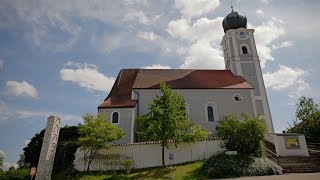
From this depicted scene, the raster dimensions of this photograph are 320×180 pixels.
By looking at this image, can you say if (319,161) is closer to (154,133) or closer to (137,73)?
(154,133)

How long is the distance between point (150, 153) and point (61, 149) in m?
7.45

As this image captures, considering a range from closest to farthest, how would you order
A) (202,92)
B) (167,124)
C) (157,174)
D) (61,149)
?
1. (157,174)
2. (167,124)
3. (61,149)
4. (202,92)

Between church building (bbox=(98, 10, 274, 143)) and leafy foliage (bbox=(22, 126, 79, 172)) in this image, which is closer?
leafy foliage (bbox=(22, 126, 79, 172))

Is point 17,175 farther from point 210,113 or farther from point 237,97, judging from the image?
point 237,97

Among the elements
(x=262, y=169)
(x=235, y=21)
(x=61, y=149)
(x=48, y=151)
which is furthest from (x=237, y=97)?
(x=48, y=151)

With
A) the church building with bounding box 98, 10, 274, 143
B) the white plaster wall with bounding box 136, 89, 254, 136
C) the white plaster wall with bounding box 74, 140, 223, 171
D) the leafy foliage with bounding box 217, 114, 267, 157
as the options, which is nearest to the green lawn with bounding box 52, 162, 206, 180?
the white plaster wall with bounding box 74, 140, 223, 171

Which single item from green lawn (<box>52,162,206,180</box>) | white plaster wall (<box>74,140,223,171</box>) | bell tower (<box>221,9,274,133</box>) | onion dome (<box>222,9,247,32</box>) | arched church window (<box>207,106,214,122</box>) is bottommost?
green lawn (<box>52,162,206,180</box>)

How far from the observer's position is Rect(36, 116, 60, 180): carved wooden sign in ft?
51.1

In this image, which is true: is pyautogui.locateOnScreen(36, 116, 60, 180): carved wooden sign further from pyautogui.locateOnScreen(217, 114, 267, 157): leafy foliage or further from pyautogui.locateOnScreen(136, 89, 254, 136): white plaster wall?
pyautogui.locateOnScreen(136, 89, 254, 136): white plaster wall

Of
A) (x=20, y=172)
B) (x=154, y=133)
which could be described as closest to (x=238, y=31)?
(x=154, y=133)

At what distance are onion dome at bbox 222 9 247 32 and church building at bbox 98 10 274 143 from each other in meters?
3.40

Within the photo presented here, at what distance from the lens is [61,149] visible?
20734 mm

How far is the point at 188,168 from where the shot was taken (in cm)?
1788

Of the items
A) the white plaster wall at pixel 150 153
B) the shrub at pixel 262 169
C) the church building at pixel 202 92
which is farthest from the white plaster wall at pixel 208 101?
the shrub at pixel 262 169
